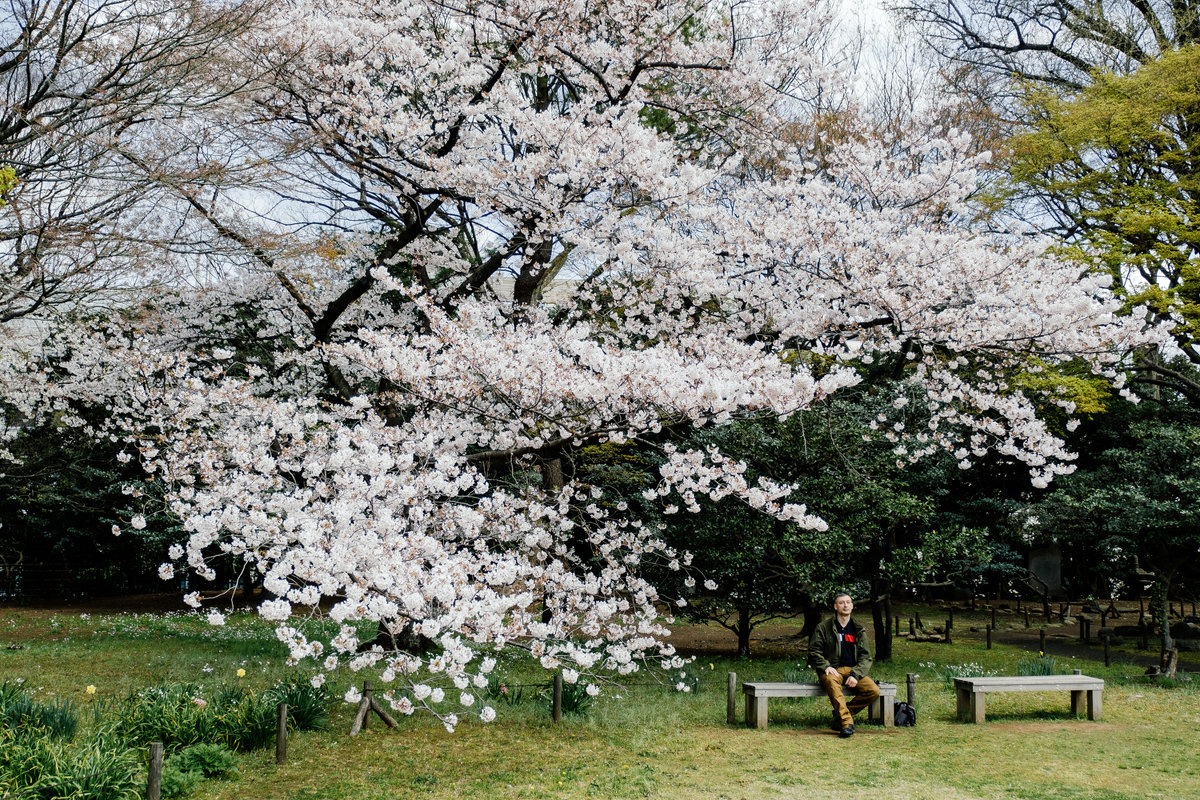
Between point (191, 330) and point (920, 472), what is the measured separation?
1256 cm

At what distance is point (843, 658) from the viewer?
6.82m

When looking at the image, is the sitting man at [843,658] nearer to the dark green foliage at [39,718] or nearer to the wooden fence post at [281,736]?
the wooden fence post at [281,736]

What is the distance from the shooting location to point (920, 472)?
14.1 meters

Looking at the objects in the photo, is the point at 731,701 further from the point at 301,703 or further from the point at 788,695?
the point at 301,703

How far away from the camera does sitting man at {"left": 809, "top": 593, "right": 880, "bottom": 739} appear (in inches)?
262

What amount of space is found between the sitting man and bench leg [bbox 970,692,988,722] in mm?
1019

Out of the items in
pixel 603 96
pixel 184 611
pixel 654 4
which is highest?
pixel 654 4

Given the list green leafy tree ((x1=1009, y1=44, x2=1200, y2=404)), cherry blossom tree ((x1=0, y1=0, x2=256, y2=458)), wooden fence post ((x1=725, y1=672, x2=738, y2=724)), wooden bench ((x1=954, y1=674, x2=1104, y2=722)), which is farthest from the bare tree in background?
green leafy tree ((x1=1009, y1=44, x2=1200, y2=404))

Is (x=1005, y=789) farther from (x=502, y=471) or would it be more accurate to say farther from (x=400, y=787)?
(x=502, y=471)

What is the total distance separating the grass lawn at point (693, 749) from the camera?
197 inches

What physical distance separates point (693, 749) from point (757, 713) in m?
0.96

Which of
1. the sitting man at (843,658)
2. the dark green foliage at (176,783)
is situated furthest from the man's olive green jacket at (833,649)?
the dark green foliage at (176,783)

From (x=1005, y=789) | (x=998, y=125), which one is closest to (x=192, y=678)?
(x=1005, y=789)

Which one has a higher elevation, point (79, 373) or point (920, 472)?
point (79, 373)
